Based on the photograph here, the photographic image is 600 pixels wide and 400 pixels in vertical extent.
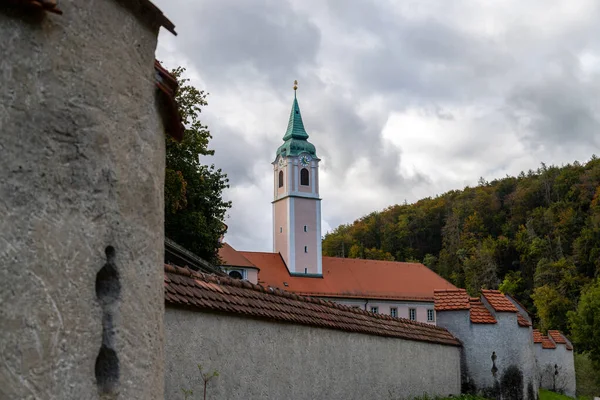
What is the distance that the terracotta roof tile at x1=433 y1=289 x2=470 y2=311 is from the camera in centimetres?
1666

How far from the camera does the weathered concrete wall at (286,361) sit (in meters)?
6.84

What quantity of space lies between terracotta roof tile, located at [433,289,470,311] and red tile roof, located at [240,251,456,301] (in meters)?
37.9

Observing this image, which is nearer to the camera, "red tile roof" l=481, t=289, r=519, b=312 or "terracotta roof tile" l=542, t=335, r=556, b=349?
"red tile roof" l=481, t=289, r=519, b=312

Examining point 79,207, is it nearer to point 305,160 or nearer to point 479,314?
point 479,314

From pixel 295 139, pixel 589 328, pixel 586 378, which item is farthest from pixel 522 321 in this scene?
pixel 295 139

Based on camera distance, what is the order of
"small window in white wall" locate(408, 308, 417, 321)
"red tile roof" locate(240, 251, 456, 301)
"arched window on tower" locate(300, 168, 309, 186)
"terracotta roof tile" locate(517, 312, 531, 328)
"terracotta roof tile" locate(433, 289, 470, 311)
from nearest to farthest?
1. "terracotta roof tile" locate(433, 289, 470, 311)
2. "terracotta roof tile" locate(517, 312, 531, 328)
3. "red tile roof" locate(240, 251, 456, 301)
4. "small window in white wall" locate(408, 308, 417, 321)
5. "arched window on tower" locate(300, 168, 309, 186)

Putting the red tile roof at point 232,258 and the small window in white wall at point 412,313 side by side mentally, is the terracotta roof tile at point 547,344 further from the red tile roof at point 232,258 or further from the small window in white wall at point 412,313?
the small window in white wall at point 412,313

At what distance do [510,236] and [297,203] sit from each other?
3405 centimetres

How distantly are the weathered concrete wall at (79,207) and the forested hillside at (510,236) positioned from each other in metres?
54.7

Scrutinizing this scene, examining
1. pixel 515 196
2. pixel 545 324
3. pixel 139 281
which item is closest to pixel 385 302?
pixel 545 324

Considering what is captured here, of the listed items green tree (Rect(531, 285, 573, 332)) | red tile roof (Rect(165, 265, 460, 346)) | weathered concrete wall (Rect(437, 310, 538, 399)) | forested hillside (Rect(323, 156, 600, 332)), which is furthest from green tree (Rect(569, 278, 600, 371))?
red tile roof (Rect(165, 265, 460, 346))

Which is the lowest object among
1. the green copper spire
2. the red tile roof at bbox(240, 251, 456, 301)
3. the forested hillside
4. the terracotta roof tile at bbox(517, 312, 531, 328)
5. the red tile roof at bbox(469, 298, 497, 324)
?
the terracotta roof tile at bbox(517, 312, 531, 328)

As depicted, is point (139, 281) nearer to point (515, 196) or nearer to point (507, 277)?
point (507, 277)

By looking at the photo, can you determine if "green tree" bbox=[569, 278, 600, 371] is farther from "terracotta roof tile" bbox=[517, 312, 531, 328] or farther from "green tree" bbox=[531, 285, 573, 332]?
"terracotta roof tile" bbox=[517, 312, 531, 328]
